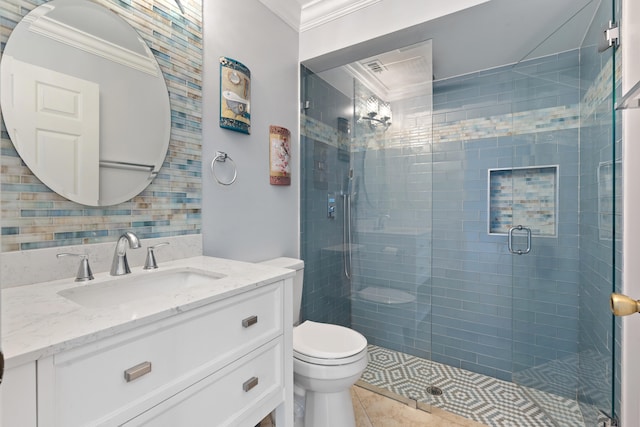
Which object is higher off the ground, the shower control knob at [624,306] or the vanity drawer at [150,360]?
the shower control knob at [624,306]

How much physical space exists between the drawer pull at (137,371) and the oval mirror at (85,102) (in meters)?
→ 0.73

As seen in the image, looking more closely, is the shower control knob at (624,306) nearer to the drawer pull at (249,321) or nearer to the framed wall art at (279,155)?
the drawer pull at (249,321)

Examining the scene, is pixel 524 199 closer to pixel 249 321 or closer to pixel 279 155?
pixel 279 155

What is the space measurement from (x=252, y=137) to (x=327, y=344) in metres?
1.30

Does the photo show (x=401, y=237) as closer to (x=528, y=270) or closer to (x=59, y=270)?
(x=528, y=270)

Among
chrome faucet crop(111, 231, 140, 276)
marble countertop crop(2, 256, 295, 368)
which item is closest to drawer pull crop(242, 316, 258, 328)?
marble countertop crop(2, 256, 295, 368)

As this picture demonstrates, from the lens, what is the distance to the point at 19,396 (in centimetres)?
61

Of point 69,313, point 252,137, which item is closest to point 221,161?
point 252,137

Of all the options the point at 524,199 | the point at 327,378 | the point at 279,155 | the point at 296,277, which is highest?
the point at 279,155

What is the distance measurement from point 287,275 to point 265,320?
188mm

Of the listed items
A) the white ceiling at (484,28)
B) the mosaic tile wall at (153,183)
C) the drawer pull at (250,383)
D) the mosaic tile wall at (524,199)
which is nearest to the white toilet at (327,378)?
the drawer pull at (250,383)

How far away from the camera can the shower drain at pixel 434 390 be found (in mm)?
2111

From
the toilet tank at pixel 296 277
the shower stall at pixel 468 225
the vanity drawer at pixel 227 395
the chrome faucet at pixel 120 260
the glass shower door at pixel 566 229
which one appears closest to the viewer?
the vanity drawer at pixel 227 395

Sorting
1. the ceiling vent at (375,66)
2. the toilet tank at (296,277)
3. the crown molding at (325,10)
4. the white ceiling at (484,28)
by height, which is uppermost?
the crown molding at (325,10)
